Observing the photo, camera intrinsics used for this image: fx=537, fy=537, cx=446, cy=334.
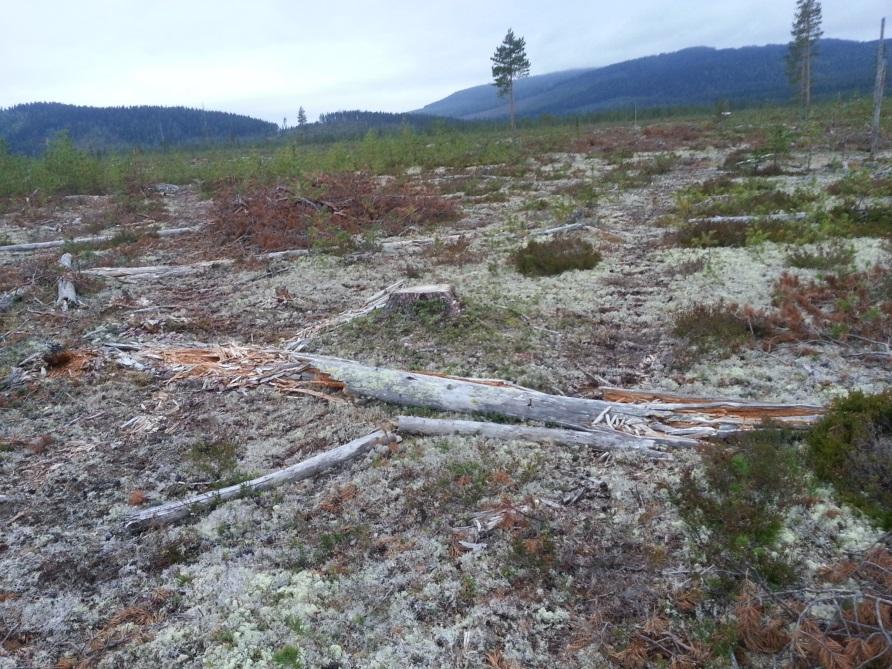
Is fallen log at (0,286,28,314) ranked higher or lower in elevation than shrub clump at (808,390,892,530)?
higher

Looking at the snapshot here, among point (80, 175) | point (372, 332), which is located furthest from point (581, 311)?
point (80, 175)

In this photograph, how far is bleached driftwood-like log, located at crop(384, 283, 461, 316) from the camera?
9.09 metres

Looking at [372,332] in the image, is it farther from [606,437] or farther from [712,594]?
[712,594]

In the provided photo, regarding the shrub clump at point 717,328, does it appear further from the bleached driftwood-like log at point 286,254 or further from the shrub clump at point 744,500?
the bleached driftwood-like log at point 286,254

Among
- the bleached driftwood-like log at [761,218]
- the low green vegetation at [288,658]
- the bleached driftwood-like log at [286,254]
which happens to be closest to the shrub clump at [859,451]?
the low green vegetation at [288,658]

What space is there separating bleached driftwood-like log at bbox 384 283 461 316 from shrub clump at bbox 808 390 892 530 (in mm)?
5400

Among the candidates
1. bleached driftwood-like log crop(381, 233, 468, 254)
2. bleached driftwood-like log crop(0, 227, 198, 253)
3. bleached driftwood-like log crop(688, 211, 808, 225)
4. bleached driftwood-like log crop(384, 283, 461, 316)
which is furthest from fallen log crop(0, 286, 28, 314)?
bleached driftwood-like log crop(688, 211, 808, 225)

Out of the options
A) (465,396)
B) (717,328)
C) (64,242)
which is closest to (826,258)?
(717,328)

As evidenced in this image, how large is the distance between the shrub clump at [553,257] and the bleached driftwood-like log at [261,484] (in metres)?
6.75

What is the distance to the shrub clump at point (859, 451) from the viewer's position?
4.39 m

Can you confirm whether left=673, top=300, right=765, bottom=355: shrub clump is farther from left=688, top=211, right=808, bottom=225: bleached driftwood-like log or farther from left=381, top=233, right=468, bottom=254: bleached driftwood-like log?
left=381, top=233, right=468, bottom=254: bleached driftwood-like log

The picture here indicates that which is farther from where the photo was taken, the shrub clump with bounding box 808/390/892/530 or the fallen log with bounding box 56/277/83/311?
the fallen log with bounding box 56/277/83/311

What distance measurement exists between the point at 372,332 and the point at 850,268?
8906 millimetres

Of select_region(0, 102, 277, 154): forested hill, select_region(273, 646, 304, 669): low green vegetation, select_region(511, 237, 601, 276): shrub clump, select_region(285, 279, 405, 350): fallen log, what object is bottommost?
select_region(273, 646, 304, 669): low green vegetation
